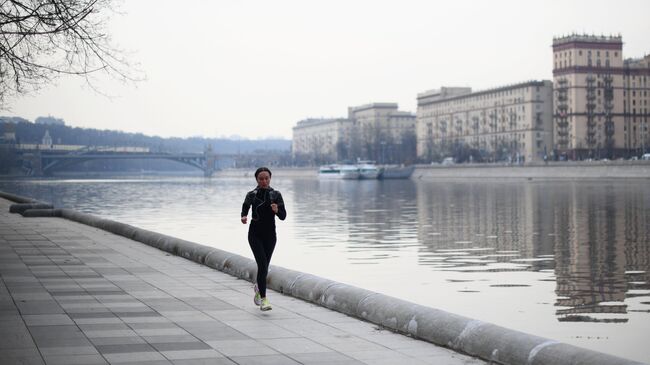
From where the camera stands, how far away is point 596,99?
186250mm

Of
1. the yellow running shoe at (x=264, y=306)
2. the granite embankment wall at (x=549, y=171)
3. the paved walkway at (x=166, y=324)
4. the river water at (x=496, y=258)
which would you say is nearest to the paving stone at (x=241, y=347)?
the paved walkway at (x=166, y=324)

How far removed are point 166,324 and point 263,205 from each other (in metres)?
2.21

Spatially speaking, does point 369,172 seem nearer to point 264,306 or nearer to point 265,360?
point 264,306

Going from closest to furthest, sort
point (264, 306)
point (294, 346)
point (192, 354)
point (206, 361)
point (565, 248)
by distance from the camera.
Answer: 1. point (206, 361)
2. point (192, 354)
3. point (294, 346)
4. point (264, 306)
5. point (565, 248)

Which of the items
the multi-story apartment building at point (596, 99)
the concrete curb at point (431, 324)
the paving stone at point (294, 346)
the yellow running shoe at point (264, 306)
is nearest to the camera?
the concrete curb at point (431, 324)

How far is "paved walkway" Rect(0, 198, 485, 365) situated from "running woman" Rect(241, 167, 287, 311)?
1.43 ft

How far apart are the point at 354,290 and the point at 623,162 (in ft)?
375

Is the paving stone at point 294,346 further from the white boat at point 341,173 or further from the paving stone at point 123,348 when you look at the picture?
the white boat at point 341,173

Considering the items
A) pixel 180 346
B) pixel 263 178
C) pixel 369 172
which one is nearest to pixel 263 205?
pixel 263 178

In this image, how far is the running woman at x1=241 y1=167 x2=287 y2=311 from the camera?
13445mm

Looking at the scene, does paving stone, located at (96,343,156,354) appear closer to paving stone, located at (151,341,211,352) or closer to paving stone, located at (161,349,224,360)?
paving stone, located at (151,341,211,352)

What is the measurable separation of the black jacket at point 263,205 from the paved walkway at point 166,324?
4.27ft

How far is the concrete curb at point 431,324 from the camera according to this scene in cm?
934

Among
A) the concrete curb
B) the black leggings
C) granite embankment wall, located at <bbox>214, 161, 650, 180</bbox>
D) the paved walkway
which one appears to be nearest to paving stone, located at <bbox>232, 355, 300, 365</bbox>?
the paved walkway
